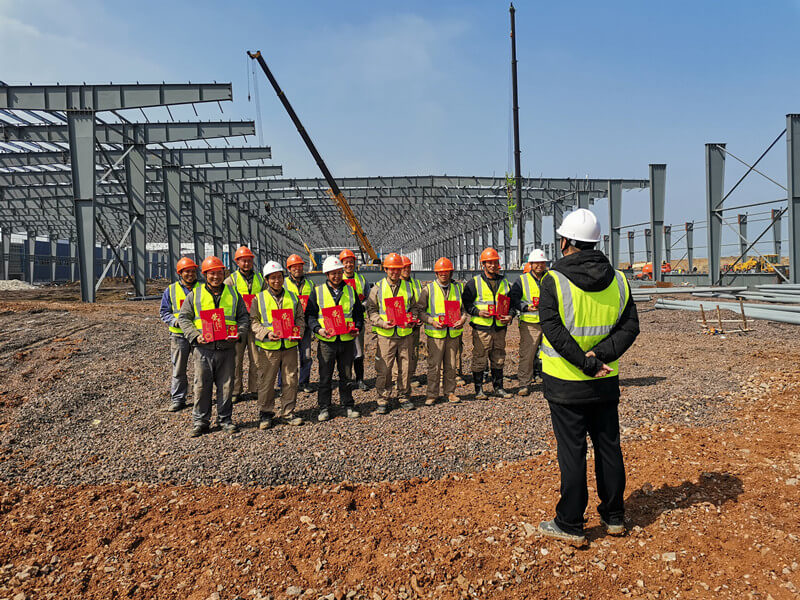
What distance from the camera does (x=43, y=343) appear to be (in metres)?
9.98

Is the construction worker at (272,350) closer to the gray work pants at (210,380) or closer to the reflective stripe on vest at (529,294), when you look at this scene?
the gray work pants at (210,380)

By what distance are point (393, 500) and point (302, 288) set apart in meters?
3.67

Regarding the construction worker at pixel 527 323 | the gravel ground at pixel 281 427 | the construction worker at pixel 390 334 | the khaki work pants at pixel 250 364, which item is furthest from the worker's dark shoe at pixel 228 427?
the construction worker at pixel 527 323

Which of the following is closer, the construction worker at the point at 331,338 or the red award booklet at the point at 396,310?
the construction worker at the point at 331,338

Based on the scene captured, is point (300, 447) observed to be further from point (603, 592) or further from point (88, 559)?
point (603, 592)

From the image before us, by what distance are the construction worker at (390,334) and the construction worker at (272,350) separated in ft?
3.12

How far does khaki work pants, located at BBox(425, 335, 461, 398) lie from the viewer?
20.1 ft

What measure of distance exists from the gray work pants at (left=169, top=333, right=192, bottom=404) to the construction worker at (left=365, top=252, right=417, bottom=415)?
231cm

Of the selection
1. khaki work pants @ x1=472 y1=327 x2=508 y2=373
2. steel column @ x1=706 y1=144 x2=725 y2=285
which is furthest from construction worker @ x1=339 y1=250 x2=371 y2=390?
steel column @ x1=706 y1=144 x2=725 y2=285

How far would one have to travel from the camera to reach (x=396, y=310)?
19.3ft

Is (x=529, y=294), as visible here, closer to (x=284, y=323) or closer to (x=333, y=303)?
(x=333, y=303)

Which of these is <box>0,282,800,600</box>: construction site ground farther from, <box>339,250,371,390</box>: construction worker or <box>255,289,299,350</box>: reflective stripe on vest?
<box>255,289,299,350</box>: reflective stripe on vest

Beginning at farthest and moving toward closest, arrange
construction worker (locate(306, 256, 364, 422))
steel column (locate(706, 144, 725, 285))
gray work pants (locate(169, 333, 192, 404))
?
1. steel column (locate(706, 144, 725, 285))
2. gray work pants (locate(169, 333, 192, 404))
3. construction worker (locate(306, 256, 364, 422))

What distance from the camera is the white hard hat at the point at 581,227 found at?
2.89 meters
